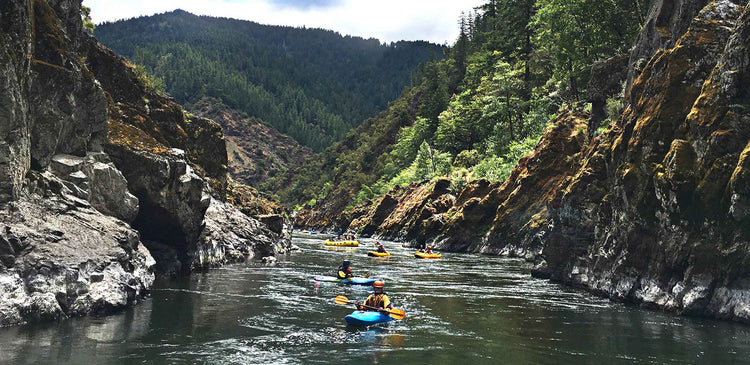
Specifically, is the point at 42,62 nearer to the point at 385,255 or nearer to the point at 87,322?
the point at 87,322

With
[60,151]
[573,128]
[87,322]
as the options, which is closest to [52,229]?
[87,322]

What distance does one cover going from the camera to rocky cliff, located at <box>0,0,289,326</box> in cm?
1435

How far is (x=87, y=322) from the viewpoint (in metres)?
15.1

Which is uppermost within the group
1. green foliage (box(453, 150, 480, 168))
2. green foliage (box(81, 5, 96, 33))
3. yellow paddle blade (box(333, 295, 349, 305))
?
green foliage (box(81, 5, 96, 33))

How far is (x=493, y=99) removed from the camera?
66.9 m

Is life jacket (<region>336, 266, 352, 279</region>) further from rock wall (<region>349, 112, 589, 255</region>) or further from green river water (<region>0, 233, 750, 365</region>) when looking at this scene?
rock wall (<region>349, 112, 589, 255</region>)

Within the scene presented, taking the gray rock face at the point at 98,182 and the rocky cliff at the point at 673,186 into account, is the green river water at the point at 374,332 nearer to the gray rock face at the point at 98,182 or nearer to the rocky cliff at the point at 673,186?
the rocky cliff at the point at 673,186

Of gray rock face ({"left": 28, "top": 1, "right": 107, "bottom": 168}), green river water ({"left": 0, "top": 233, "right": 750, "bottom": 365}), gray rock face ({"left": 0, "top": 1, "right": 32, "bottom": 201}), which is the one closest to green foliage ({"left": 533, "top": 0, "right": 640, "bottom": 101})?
green river water ({"left": 0, "top": 233, "right": 750, "bottom": 365})

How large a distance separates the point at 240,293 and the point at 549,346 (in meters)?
13.2

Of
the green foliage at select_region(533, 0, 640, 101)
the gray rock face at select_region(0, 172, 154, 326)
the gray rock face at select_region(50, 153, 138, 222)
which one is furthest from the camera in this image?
the green foliage at select_region(533, 0, 640, 101)

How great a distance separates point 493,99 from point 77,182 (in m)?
55.1

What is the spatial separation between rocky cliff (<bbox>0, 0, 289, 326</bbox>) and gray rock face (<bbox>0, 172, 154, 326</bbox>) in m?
0.03

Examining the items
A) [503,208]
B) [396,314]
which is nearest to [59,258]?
[396,314]

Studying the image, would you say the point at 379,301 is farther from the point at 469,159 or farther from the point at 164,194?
the point at 469,159
